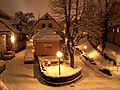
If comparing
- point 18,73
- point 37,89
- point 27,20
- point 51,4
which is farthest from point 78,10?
point 27,20

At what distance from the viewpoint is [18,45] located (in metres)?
45.4

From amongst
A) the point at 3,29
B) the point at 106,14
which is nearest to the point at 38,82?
the point at 3,29

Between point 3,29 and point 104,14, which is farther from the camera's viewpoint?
point 104,14

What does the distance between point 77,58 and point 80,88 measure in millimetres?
15827

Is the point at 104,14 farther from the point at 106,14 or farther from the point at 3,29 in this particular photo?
the point at 3,29

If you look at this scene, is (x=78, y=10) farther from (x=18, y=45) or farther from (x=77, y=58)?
(x=18, y=45)

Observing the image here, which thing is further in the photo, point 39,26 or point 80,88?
point 39,26

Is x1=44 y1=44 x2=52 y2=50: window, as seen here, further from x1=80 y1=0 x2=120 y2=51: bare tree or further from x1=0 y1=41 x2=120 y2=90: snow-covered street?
x1=80 y1=0 x2=120 y2=51: bare tree

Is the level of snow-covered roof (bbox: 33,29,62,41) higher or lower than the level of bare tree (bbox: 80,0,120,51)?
lower

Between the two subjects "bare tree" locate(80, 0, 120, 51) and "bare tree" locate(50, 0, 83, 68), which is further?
"bare tree" locate(80, 0, 120, 51)

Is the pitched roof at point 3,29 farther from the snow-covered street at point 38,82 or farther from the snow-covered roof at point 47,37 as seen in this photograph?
the snow-covered street at point 38,82

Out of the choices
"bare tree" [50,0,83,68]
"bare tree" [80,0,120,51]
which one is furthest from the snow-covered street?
"bare tree" [80,0,120,51]

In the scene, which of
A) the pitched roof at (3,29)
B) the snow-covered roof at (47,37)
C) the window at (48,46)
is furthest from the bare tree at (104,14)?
the pitched roof at (3,29)

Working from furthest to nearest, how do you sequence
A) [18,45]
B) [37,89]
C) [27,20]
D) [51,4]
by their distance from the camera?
[27,20] < [18,45] < [51,4] < [37,89]
